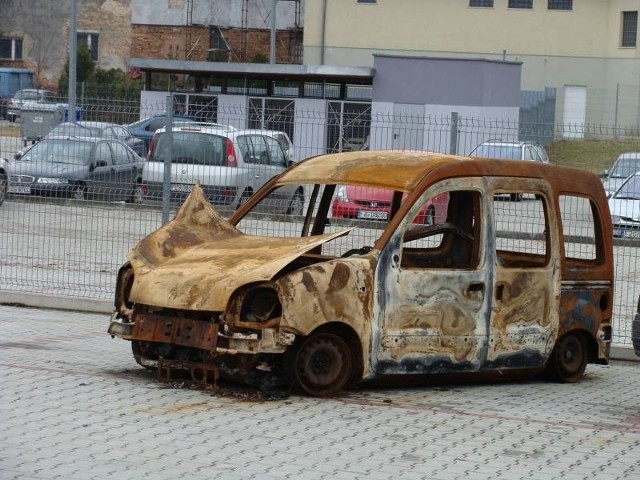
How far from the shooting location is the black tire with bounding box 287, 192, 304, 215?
11.8 m

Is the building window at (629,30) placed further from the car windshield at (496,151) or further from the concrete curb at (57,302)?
the concrete curb at (57,302)

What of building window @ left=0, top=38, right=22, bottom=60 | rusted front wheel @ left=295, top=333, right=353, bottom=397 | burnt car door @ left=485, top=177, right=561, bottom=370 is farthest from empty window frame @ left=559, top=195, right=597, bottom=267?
building window @ left=0, top=38, right=22, bottom=60

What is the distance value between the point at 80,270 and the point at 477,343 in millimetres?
6417

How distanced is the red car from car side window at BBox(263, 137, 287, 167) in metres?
2.83

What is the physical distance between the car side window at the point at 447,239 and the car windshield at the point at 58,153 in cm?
502

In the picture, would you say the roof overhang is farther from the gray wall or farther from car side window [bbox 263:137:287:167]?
car side window [bbox 263:137:287:167]

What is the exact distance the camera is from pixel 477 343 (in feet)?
32.4

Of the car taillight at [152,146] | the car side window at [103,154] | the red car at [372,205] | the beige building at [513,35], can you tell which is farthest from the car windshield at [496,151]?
the beige building at [513,35]

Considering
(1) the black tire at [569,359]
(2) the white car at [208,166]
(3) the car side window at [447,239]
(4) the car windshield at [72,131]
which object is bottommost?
(1) the black tire at [569,359]

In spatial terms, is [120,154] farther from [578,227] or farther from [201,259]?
[201,259]

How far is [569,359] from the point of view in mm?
10734

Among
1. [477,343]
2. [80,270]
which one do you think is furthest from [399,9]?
[477,343]

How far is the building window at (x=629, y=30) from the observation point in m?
59.5

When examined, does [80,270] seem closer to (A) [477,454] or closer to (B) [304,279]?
(B) [304,279]
